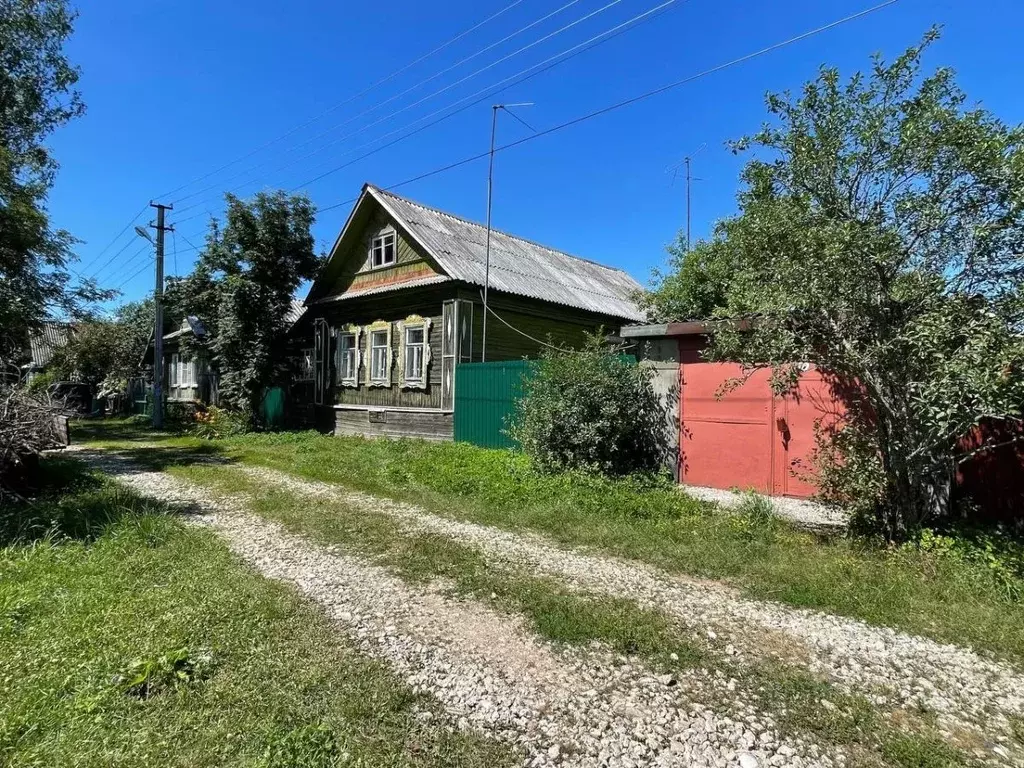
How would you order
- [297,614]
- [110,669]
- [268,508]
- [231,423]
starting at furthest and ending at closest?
1. [231,423]
2. [268,508]
3. [297,614]
4. [110,669]

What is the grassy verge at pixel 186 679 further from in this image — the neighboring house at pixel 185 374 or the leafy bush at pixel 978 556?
the neighboring house at pixel 185 374

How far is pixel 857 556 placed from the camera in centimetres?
525

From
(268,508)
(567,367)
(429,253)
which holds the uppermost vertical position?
(429,253)

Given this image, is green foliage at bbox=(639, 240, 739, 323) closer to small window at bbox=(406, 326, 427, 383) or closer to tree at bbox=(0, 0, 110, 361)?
small window at bbox=(406, 326, 427, 383)

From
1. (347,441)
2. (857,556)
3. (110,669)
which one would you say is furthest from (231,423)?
(857,556)

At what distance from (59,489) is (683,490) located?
9.49 metres

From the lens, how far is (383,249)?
53.1ft

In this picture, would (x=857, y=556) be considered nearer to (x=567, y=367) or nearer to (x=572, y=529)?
(x=572, y=529)

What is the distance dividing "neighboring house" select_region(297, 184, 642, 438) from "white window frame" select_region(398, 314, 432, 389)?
0.03 meters

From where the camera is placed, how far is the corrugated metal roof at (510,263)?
1459 centimetres

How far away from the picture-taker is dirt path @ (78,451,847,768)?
2.53 meters

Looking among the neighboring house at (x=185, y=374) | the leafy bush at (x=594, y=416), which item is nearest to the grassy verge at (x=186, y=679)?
the leafy bush at (x=594, y=416)

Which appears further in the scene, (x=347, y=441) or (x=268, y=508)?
(x=347, y=441)

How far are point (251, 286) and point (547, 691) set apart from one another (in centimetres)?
1711
